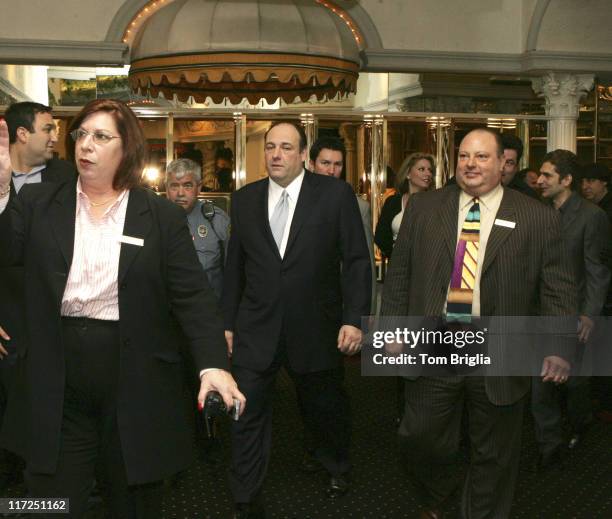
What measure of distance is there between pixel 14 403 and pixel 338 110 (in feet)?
24.9

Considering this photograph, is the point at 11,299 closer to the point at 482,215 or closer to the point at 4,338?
the point at 4,338

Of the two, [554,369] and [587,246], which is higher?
[587,246]

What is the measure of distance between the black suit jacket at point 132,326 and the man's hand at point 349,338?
60.8 inches

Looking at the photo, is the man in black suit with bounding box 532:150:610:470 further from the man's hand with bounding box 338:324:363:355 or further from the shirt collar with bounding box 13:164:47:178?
the shirt collar with bounding box 13:164:47:178

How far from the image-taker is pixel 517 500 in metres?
4.71

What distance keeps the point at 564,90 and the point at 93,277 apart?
8.53 m

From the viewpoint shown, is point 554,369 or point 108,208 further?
point 554,369

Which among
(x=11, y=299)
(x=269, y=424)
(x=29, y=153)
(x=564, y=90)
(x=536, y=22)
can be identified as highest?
(x=536, y=22)

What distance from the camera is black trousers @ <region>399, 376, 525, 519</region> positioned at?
3893 mm

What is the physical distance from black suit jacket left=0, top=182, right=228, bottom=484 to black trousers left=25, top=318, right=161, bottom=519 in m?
0.03

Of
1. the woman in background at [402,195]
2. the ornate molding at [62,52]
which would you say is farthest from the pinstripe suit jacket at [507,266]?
the ornate molding at [62,52]

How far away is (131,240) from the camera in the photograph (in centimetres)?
280

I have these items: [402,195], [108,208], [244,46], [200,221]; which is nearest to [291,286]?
[200,221]

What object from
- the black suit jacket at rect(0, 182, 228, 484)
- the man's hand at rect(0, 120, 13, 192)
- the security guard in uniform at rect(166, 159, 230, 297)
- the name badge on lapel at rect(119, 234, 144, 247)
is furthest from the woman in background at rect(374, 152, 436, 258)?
the man's hand at rect(0, 120, 13, 192)
